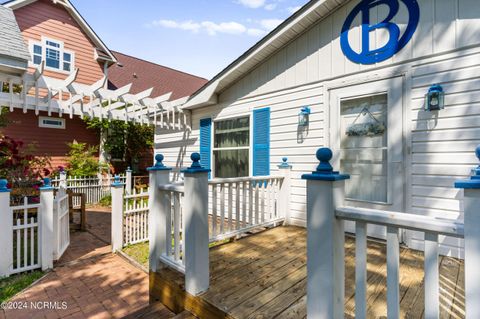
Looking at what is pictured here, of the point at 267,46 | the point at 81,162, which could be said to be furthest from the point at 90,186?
the point at 267,46

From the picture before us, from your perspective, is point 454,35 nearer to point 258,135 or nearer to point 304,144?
point 304,144

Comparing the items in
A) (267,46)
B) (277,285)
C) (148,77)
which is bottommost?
(277,285)

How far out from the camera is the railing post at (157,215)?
8.38 ft

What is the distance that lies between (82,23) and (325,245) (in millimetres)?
11384

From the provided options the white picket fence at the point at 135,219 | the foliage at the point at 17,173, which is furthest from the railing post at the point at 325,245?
the foliage at the point at 17,173

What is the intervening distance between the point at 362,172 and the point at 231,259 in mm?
2172

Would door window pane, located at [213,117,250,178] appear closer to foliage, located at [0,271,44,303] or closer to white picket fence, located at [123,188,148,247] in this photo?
white picket fence, located at [123,188,148,247]

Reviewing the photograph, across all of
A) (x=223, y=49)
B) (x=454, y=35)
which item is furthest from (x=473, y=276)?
(x=223, y=49)

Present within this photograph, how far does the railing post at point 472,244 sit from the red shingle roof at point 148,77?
11653 mm

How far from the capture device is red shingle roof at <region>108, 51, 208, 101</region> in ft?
36.8

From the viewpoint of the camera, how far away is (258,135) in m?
4.84

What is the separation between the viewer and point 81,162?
8555 millimetres

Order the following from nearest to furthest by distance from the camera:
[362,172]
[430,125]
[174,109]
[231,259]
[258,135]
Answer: [231,259], [430,125], [362,172], [258,135], [174,109]

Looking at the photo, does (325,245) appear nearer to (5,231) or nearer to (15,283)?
(15,283)
